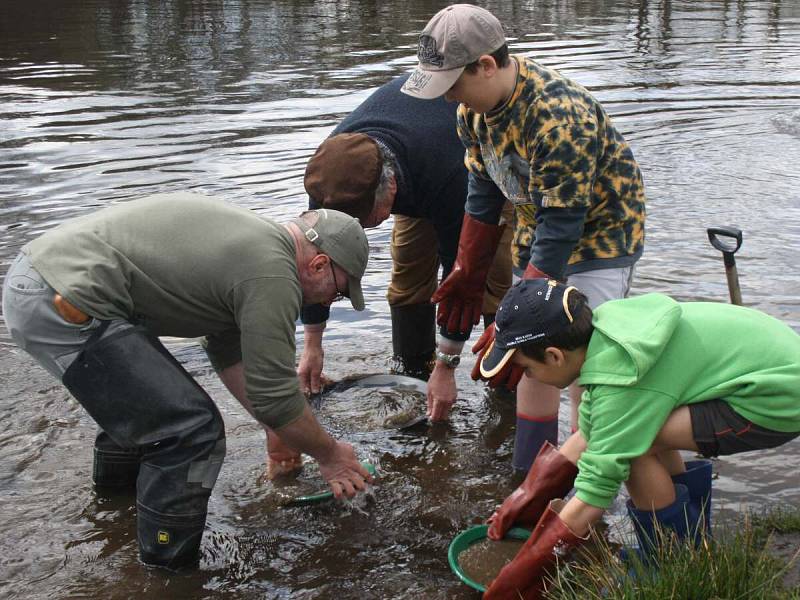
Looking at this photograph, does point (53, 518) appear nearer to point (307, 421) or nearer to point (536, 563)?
point (307, 421)

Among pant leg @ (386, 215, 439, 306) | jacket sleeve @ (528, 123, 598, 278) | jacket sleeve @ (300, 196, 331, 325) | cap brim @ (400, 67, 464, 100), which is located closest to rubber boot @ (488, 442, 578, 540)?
jacket sleeve @ (528, 123, 598, 278)

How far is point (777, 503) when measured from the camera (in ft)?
12.6

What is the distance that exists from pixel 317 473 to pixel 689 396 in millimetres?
1855

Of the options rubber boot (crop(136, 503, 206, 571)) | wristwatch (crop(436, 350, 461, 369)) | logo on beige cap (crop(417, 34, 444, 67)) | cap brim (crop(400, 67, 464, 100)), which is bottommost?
rubber boot (crop(136, 503, 206, 571))

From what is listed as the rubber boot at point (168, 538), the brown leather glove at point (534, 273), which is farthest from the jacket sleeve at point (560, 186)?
the rubber boot at point (168, 538)

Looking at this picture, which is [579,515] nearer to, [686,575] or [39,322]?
[686,575]

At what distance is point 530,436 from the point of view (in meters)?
4.04

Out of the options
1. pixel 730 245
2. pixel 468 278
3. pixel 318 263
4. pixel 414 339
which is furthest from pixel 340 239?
pixel 414 339

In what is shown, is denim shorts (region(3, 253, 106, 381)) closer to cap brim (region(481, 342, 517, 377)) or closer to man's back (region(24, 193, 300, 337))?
man's back (region(24, 193, 300, 337))

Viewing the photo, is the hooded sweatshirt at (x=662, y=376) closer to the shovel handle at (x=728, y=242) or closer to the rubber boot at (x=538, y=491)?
the rubber boot at (x=538, y=491)

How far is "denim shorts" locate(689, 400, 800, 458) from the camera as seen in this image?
114 inches

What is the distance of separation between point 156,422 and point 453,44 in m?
1.62

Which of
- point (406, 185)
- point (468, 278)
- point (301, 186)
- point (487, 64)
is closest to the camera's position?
point (487, 64)

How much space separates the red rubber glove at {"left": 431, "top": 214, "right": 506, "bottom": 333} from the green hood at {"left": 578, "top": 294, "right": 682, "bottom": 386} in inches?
43.6
